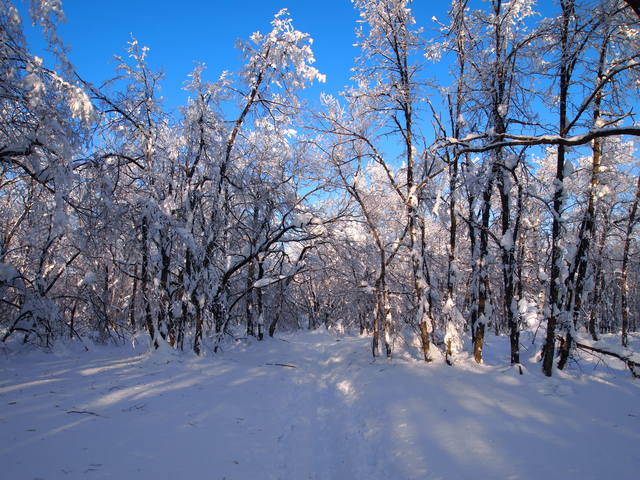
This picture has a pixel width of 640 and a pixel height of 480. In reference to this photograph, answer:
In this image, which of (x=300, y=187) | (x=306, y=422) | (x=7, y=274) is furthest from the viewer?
(x=300, y=187)

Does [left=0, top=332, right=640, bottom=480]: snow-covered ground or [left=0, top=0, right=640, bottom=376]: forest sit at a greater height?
[left=0, top=0, right=640, bottom=376]: forest

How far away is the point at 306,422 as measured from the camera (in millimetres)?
6145

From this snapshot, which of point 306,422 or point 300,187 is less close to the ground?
point 300,187

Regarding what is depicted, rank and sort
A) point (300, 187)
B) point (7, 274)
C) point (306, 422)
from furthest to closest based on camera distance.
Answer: point (300, 187) < point (7, 274) < point (306, 422)

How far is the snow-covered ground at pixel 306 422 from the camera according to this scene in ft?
12.7

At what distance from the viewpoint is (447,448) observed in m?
4.67

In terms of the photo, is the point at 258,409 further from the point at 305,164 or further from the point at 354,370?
the point at 305,164

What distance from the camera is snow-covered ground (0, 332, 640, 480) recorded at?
12.7 feet

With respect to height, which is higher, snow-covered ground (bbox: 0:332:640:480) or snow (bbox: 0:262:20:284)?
snow (bbox: 0:262:20:284)

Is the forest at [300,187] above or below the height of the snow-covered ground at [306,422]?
above

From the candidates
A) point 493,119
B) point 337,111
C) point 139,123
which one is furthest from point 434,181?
point 139,123

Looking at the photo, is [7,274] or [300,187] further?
[300,187]

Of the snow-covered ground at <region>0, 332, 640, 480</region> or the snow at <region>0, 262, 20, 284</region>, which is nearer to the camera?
the snow-covered ground at <region>0, 332, 640, 480</region>

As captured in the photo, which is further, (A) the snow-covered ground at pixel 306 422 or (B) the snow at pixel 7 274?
(B) the snow at pixel 7 274
